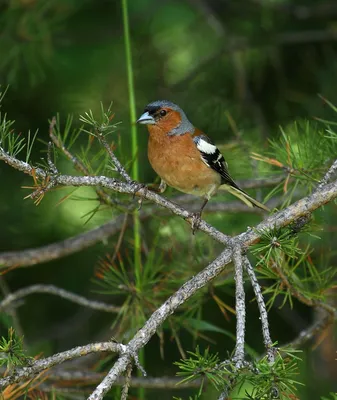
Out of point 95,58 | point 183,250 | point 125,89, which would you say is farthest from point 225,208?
point 95,58

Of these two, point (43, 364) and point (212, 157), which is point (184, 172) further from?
point (43, 364)

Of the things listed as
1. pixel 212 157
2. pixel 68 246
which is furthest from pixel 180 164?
pixel 68 246

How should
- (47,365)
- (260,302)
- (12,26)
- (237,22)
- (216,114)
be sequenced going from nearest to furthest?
(47,365) → (260,302) → (12,26) → (216,114) → (237,22)

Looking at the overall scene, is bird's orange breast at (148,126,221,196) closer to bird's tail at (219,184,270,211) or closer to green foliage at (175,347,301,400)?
bird's tail at (219,184,270,211)

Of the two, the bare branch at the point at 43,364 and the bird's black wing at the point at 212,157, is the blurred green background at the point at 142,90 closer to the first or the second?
the bird's black wing at the point at 212,157

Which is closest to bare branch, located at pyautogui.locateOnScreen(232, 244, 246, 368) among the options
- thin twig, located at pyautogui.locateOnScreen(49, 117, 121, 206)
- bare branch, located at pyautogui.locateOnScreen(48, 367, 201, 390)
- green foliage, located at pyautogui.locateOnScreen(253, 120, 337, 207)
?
green foliage, located at pyautogui.locateOnScreen(253, 120, 337, 207)

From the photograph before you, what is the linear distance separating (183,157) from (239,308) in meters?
1.90

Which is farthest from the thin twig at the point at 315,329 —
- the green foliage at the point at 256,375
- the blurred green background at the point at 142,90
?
the blurred green background at the point at 142,90

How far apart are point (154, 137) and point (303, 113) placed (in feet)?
5.74

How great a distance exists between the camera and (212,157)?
433 cm

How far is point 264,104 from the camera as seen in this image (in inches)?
Result: 227

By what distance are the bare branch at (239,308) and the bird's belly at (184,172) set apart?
5.04 feet

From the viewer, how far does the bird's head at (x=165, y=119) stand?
4289 mm

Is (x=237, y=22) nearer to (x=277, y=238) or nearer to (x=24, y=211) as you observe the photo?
(x=24, y=211)
